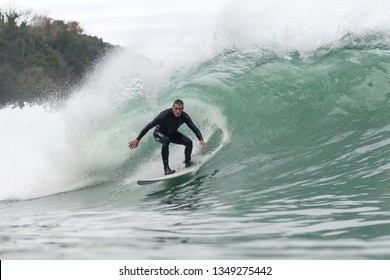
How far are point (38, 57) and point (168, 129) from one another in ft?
147

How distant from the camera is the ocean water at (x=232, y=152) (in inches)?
212

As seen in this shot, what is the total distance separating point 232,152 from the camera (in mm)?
10734

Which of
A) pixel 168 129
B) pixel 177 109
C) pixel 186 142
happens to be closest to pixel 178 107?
pixel 177 109

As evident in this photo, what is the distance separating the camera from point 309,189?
761 centimetres

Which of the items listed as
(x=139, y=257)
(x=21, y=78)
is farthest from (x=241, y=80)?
(x=21, y=78)

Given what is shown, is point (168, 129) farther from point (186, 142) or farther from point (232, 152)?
point (232, 152)

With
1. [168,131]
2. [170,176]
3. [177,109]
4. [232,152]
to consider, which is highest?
[177,109]

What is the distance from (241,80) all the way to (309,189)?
5922 mm

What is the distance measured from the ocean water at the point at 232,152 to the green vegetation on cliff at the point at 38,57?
3098 centimetres

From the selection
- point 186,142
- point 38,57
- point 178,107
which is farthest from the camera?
point 38,57

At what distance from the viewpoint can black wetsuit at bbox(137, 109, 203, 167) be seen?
9.67 metres

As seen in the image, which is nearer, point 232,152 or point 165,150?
point 165,150

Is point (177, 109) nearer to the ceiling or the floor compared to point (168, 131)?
nearer to the ceiling

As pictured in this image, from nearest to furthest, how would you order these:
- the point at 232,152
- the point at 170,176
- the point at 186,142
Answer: the point at 170,176
the point at 186,142
the point at 232,152
